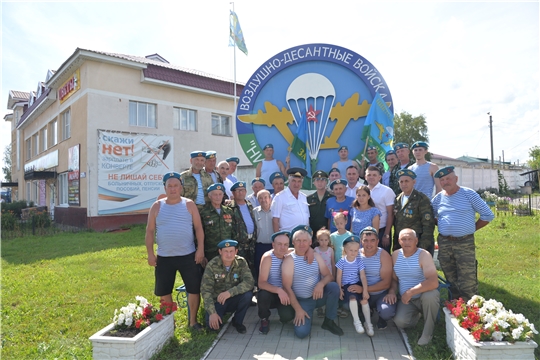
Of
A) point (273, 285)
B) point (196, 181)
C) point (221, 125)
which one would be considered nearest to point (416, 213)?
point (273, 285)

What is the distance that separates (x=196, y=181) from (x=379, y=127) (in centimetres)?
292

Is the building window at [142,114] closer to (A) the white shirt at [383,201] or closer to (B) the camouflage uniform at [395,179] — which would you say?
(B) the camouflage uniform at [395,179]

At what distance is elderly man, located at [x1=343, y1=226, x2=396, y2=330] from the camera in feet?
13.6

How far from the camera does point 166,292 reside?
429cm

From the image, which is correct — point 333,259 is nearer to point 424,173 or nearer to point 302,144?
point 424,173

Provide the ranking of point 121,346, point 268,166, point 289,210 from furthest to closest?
1. point 268,166
2. point 289,210
3. point 121,346

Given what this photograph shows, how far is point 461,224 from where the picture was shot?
418 centimetres

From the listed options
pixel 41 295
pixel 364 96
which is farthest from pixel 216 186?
pixel 41 295

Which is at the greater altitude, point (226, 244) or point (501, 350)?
point (226, 244)

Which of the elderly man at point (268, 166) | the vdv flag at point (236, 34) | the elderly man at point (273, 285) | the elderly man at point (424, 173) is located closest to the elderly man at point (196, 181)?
→ the elderly man at point (273, 285)

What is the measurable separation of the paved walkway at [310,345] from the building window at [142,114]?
12858mm

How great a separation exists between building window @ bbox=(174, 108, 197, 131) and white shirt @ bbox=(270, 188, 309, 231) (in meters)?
12.8

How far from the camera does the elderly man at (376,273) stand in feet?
13.6

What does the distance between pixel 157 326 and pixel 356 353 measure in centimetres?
197
